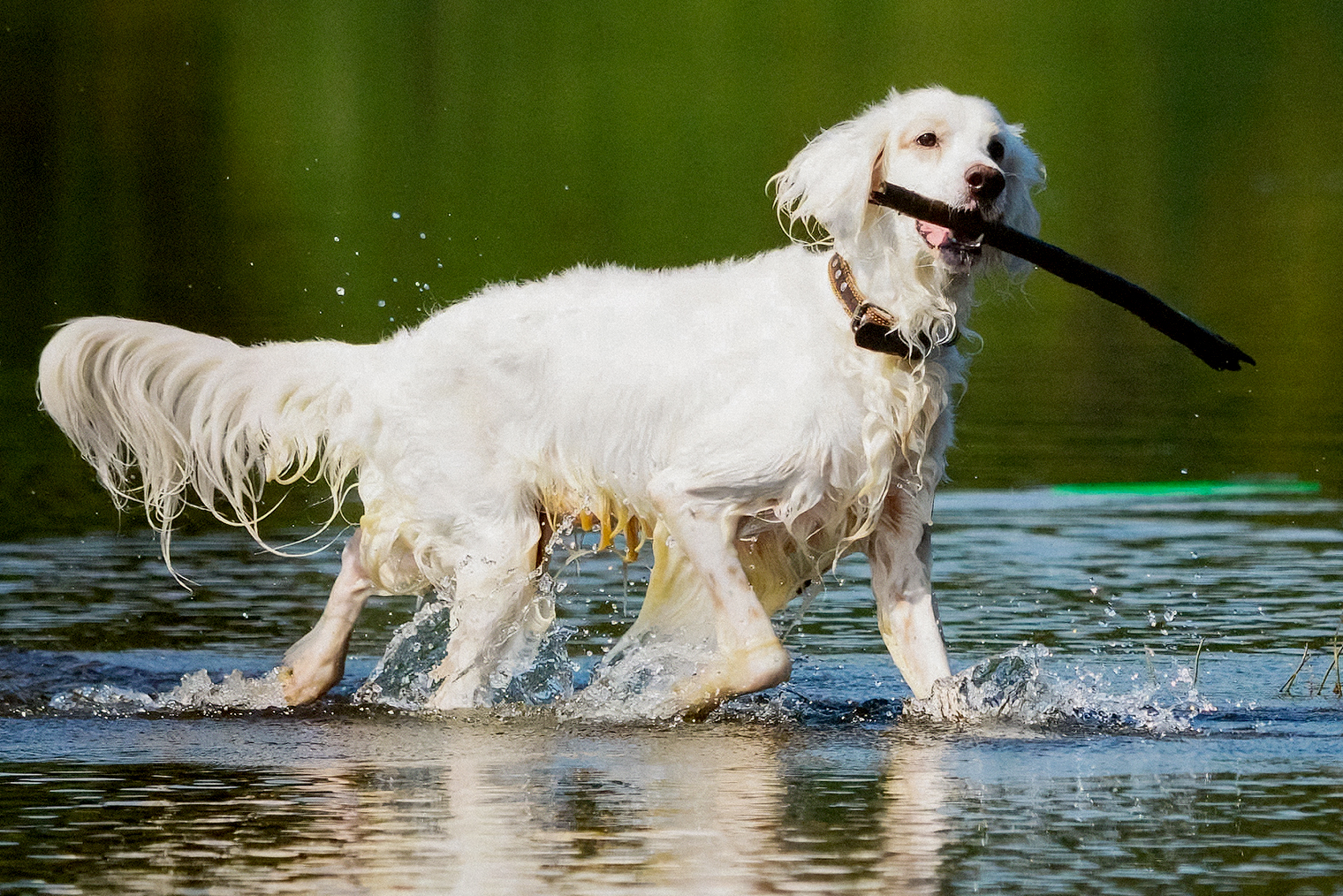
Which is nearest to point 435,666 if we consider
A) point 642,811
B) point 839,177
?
point 839,177

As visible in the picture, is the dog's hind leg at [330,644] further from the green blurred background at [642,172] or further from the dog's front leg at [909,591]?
the dog's front leg at [909,591]

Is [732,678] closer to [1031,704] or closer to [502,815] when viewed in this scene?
[1031,704]

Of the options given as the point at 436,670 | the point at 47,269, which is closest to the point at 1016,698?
the point at 436,670

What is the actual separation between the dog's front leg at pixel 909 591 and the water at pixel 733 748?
143mm

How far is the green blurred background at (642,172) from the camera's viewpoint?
585 inches

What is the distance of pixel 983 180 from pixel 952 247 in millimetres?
218

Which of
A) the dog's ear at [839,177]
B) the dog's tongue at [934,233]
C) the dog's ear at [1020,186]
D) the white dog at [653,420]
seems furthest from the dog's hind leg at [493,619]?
the dog's ear at [1020,186]

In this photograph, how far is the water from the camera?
530 cm

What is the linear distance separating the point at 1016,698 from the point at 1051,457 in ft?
18.2

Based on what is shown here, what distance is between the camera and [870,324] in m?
7.11

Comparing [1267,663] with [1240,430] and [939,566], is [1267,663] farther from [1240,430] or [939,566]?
[1240,430]

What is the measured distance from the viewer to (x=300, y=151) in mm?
29922

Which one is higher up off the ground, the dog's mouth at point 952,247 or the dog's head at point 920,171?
A: the dog's head at point 920,171

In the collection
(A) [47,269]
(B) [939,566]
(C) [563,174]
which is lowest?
(B) [939,566]
